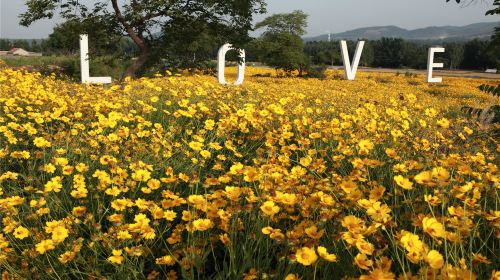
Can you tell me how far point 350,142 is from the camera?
11.6ft

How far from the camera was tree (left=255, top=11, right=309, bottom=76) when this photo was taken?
31.1 m

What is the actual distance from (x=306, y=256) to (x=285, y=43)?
106ft

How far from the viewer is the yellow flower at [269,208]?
1.82 meters

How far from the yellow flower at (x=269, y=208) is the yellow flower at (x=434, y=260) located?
0.66 m

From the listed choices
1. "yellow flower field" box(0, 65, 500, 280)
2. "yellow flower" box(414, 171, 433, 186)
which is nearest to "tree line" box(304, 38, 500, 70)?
"yellow flower field" box(0, 65, 500, 280)

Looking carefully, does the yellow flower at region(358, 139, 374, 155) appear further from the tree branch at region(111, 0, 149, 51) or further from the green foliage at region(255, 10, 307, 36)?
the green foliage at region(255, 10, 307, 36)

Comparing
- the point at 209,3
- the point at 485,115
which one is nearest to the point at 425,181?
the point at 485,115

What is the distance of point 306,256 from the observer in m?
1.51

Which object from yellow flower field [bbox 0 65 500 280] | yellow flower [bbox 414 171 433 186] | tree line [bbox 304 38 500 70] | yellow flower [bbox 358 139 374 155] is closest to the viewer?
yellow flower field [bbox 0 65 500 280]

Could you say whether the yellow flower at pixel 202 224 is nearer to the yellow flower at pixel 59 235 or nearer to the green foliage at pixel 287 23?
the yellow flower at pixel 59 235

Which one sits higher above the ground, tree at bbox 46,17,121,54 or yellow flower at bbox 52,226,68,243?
tree at bbox 46,17,121,54

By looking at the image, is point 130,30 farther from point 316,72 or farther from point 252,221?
point 316,72

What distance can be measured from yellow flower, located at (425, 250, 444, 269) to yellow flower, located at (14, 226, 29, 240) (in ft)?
5.44

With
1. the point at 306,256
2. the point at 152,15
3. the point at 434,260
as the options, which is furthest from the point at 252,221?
the point at 152,15
